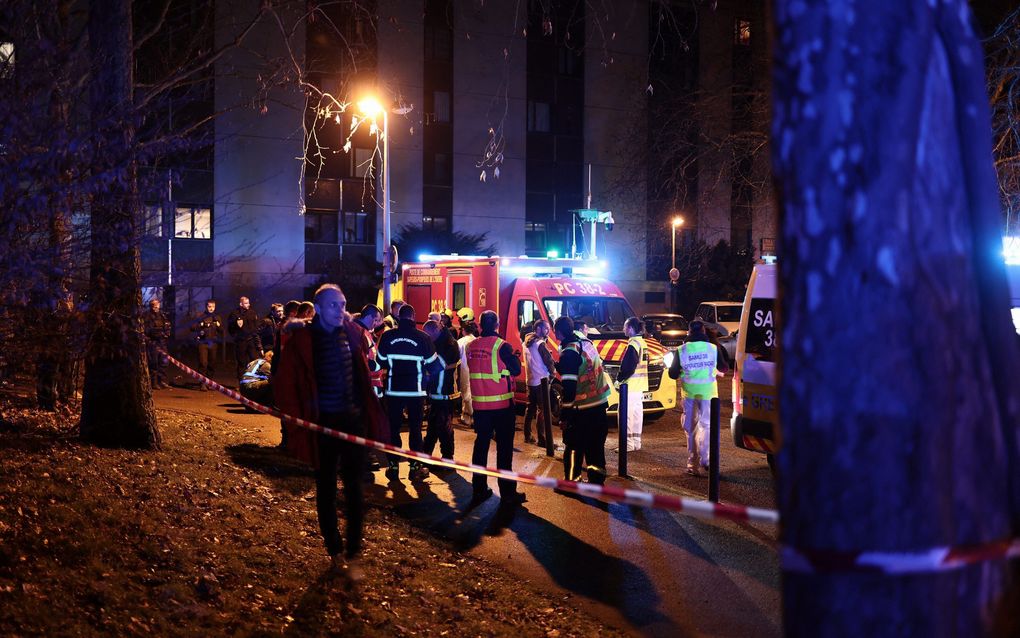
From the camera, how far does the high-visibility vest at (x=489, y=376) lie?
29.4ft

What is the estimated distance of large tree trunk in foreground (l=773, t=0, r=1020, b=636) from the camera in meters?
1.90

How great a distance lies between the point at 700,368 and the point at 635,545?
3.58 m

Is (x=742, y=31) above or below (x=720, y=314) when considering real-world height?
above

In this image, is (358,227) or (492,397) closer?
(492,397)

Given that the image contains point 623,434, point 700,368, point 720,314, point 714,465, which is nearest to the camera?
point 714,465

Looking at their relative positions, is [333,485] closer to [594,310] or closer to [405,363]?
[405,363]

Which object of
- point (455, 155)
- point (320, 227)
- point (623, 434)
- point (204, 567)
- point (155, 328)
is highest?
point (455, 155)

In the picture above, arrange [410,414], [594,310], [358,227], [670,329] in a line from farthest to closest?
[358,227] < [670,329] < [594,310] < [410,414]

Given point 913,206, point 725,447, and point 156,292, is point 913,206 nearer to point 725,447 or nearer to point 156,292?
point 156,292

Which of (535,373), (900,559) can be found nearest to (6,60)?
(900,559)

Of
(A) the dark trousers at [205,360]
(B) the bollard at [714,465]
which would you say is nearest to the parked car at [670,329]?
(A) the dark trousers at [205,360]

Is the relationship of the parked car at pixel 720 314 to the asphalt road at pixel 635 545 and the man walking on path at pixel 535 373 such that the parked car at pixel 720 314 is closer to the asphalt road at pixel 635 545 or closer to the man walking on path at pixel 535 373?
the man walking on path at pixel 535 373

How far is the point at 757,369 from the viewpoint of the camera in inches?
376

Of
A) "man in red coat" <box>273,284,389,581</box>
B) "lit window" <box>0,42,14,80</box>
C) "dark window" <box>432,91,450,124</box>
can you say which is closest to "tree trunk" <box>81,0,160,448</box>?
"lit window" <box>0,42,14,80</box>
